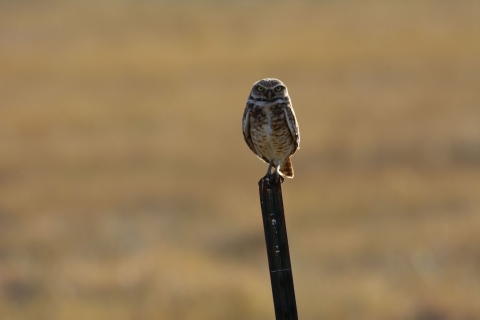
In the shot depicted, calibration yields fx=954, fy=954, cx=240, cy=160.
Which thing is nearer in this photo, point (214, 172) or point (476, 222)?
point (476, 222)

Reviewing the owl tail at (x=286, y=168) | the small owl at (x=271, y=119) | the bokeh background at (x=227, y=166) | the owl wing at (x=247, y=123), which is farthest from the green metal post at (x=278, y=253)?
the bokeh background at (x=227, y=166)

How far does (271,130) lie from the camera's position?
7.07 m

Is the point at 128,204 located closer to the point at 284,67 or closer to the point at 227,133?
the point at 227,133

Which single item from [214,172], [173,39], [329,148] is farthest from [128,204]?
[173,39]

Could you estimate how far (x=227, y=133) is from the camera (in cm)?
2233

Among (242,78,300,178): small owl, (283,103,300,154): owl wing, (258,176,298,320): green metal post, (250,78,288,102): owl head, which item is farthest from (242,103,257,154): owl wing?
(258,176,298,320): green metal post

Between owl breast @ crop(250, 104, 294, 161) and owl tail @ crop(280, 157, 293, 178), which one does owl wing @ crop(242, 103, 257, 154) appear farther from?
owl tail @ crop(280, 157, 293, 178)

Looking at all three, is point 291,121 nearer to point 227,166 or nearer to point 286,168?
point 286,168

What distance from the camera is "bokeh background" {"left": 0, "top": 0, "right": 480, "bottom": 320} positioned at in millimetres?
12594

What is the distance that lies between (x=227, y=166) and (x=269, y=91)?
12.8m

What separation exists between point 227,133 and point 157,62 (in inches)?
367

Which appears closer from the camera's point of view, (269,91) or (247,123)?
(269,91)

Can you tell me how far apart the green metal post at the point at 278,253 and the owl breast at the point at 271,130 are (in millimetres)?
2378

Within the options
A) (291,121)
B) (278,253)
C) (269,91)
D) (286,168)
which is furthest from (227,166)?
(278,253)
